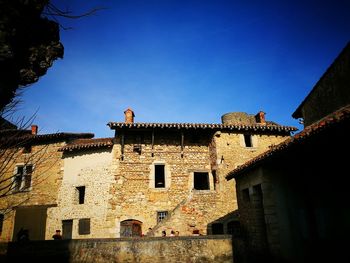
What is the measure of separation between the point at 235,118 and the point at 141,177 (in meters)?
12.0

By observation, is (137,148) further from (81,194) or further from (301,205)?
(301,205)

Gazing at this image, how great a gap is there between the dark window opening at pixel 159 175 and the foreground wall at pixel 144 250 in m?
8.24

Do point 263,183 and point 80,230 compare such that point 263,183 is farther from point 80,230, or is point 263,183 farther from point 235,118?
point 235,118

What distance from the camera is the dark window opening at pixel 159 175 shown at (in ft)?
58.8

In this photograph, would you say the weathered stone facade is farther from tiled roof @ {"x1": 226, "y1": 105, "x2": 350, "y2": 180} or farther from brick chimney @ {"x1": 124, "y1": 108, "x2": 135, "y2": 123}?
tiled roof @ {"x1": 226, "y1": 105, "x2": 350, "y2": 180}

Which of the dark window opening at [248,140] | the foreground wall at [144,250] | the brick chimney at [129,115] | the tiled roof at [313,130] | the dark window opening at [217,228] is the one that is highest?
the brick chimney at [129,115]

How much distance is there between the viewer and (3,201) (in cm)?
1873

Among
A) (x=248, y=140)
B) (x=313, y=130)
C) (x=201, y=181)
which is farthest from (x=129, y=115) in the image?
(x=313, y=130)

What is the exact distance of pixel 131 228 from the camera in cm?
1578

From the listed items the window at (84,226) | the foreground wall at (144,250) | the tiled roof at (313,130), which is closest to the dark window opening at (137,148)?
the window at (84,226)

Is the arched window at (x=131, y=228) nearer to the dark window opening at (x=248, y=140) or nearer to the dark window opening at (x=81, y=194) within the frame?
the dark window opening at (x=81, y=194)

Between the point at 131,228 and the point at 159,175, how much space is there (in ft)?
13.4

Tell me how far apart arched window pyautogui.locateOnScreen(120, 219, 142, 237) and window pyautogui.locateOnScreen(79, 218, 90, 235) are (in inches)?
92.2

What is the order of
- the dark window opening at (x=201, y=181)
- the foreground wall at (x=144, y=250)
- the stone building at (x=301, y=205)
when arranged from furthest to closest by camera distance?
the dark window opening at (x=201, y=181), the foreground wall at (x=144, y=250), the stone building at (x=301, y=205)
